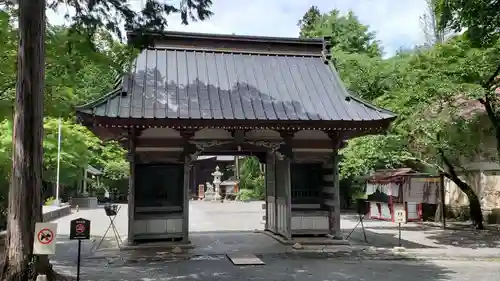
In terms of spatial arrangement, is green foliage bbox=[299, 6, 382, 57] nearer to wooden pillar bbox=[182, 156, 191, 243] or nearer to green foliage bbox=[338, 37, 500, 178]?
green foliage bbox=[338, 37, 500, 178]

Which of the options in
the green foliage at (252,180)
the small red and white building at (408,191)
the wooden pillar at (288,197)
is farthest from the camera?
the green foliage at (252,180)

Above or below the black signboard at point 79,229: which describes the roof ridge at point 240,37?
above

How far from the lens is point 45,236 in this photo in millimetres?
7426

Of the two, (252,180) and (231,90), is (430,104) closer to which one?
(231,90)

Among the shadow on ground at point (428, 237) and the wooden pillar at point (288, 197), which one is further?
the shadow on ground at point (428, 237)

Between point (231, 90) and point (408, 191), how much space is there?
39.4 ft

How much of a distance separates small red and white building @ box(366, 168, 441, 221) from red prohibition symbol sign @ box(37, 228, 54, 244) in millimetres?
17795

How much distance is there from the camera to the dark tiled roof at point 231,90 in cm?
1276

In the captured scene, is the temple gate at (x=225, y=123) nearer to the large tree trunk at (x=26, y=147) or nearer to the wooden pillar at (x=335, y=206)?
the wooden pillar at (x=335, y=206)

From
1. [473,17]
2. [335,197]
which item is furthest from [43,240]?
[473,17]

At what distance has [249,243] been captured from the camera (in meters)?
14.6

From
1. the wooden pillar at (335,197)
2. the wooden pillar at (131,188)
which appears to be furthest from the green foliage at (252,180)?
the wooden pillar at (131,188)

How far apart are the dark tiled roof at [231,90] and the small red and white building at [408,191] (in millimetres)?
8691

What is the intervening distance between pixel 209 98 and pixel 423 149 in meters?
10.4
